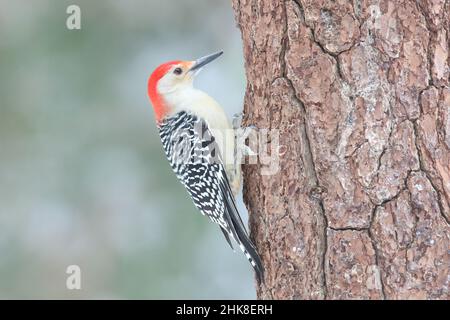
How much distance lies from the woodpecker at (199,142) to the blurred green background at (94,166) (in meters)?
1.84

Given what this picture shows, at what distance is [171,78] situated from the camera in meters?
4.50

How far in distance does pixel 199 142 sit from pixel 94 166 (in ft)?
8.24

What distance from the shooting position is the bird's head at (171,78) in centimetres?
448

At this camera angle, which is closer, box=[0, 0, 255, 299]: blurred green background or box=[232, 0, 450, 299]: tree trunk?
box=[232, 0, 450, 299]: tree trunk

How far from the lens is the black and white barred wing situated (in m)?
3.96

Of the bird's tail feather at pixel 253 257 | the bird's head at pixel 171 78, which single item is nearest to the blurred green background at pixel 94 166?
the bird's head at pixel 171 78

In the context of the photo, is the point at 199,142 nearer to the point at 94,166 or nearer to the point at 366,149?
the point at 366,149

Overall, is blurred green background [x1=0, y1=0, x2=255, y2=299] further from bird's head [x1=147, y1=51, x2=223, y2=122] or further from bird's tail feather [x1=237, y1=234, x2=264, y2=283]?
bird's tail feather [x1=237, y1=234, x2=264, y2=283]

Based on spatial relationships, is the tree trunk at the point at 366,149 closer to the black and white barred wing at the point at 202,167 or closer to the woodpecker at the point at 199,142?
the woodpecker at the point at 199,142

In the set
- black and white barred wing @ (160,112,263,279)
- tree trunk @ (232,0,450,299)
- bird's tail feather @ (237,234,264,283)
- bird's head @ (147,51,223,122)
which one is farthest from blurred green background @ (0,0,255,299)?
tree trunk @ (232,0,450,299)

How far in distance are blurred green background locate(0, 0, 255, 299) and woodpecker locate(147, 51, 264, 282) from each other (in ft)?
6.02

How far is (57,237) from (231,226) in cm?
316

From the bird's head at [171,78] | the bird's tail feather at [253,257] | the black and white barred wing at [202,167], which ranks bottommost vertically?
the bird's tail feather at [253,257]
